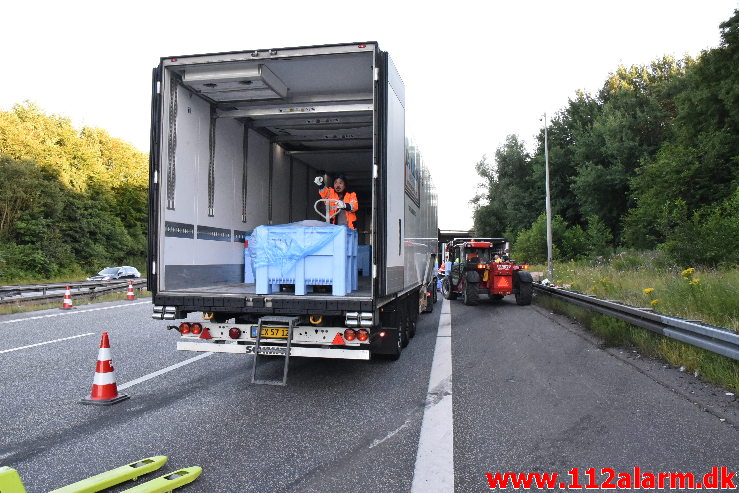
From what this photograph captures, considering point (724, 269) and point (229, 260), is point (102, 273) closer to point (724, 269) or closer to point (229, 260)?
point (229, 260)

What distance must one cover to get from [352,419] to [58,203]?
41489mm

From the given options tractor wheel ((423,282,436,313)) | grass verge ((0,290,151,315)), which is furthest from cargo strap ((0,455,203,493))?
grass verge ((0,290,151,315))

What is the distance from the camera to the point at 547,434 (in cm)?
434

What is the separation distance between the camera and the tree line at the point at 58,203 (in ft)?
117

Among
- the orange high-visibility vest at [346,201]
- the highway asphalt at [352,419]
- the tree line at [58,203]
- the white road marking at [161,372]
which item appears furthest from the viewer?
the tree line at [58,203]

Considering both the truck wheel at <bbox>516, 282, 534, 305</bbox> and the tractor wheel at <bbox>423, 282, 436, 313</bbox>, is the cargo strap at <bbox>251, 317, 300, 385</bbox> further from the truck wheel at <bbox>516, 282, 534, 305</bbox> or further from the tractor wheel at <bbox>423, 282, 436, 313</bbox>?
the truck wheel at <bbox>516, 282, 534, 305</bbox>

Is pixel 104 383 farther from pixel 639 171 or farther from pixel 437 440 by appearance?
pixel 639 171

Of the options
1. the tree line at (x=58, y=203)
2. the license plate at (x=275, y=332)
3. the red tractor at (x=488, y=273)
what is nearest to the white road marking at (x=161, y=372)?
the license plate at (x=275, y=332)

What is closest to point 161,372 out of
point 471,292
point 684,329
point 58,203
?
point 684,329

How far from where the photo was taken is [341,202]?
7.50m

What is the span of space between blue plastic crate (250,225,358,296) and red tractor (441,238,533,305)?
10984 millimetres

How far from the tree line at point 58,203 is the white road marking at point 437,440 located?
3488 centimetres

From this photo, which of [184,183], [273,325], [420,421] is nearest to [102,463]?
[273,325]

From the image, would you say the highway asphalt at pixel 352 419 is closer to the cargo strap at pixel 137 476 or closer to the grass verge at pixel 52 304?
the cargo strap at pixel 137 476
